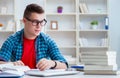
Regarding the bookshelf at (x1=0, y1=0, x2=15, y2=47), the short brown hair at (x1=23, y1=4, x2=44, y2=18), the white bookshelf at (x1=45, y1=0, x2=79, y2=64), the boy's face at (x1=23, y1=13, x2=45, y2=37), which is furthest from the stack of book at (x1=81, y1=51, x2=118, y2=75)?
the bookshelf at (x1=0, y1=0, x2=15, y2=47)

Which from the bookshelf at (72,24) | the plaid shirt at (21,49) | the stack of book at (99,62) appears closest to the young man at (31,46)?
the plaid shirt at (21,49)

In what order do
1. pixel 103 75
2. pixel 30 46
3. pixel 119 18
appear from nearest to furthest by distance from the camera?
pixel 103 75 → pixel 30 46 → pixel 119 18

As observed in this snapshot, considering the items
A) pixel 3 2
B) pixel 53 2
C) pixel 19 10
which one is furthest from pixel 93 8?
pixel 3 2

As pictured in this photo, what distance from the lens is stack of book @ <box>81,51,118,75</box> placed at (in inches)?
73.4

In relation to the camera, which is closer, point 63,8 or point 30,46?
point 30,46

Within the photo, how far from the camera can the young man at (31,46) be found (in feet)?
7.86

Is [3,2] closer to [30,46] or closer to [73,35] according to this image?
[73,35]

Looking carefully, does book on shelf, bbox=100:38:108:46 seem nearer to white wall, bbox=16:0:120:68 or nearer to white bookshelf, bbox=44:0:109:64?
white bookshelf, bbox=44:0:109:64

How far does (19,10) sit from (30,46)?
3360 mm

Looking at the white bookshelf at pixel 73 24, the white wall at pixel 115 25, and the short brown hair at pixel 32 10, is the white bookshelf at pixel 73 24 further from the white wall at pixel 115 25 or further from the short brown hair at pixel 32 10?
the short brown hair at pixel 32 10

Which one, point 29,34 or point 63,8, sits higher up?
point 63,8

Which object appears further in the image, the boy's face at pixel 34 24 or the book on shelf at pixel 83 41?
the book on shelf at pixel 83 41

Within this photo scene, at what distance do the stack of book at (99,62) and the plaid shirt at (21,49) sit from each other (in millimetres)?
565

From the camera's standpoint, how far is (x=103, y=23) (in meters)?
5.68
